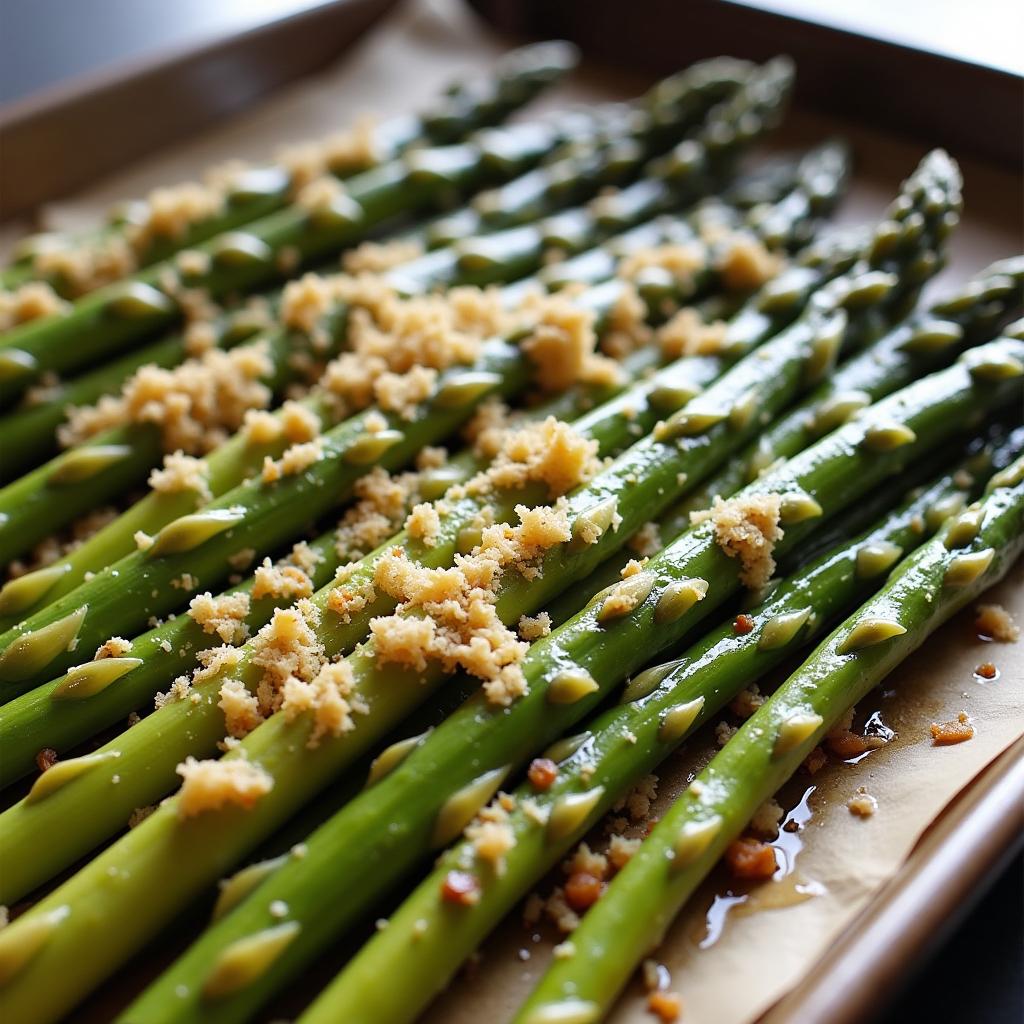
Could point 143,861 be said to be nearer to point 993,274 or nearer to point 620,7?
point 993,274

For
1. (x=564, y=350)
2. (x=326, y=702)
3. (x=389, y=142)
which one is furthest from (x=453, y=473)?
(x=389, y=142)

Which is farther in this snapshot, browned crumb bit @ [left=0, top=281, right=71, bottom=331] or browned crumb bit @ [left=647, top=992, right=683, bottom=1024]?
browned crumb bit @ [left=0, top=281, right=71, bottom=331]

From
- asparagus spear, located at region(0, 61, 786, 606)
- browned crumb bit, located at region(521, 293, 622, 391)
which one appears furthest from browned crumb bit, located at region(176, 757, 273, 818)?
browned crumb bit, located at region(521, 293, 622, 391)

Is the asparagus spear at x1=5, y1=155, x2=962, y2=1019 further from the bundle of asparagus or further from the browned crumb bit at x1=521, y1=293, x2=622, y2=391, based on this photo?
the browned crumb bit at x1=521, y1=293, x2=622, y2=391

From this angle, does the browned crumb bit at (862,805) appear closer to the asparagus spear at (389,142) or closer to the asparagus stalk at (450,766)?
the asparagus stalk at (450,766)

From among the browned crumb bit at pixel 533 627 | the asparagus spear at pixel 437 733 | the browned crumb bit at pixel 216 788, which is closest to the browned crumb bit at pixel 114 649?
the asparagus spear at pixel 437 733

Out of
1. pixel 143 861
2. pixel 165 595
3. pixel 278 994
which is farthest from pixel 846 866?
pixel 165 595

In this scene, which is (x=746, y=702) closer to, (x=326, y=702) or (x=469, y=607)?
(x=469, y=607)
